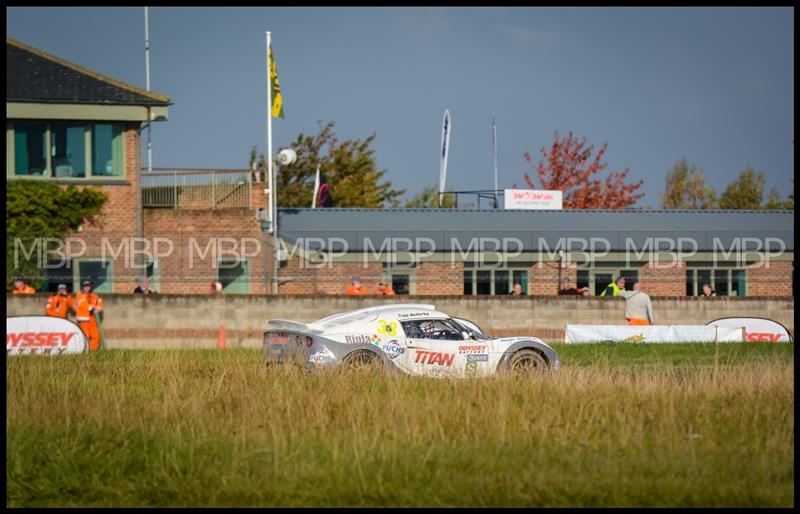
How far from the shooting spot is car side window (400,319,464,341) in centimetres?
1631

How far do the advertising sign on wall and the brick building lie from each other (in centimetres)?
496

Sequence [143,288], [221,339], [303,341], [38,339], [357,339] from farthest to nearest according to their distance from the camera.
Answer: [143,288]
[221,339]
[38,339]
[357,339]
[303,341]

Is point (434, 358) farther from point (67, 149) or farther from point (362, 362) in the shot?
point (67, 149)

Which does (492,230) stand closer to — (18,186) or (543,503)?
(18,186)

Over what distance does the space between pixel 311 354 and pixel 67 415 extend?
4524 mm

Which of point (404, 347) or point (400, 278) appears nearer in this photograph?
point (404, 347)

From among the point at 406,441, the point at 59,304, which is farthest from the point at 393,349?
the point at 59,304

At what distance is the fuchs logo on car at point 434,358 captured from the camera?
52.5 feet

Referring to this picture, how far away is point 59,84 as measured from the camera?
31.4m

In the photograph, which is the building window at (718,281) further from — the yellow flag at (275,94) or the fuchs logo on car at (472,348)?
the fuchs logo on car at (472,348)

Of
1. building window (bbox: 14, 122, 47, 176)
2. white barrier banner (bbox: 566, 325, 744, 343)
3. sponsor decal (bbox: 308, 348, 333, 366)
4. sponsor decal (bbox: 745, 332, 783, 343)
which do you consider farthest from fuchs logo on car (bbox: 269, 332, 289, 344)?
building window (bbox: 14, 122, 47, 176)

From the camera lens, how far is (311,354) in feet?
51.0

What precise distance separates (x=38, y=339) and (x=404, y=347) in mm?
8738

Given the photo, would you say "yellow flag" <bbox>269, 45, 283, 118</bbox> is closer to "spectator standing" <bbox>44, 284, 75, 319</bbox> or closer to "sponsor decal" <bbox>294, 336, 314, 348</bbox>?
"spectator standing" <bbox>44, 284, 75, 319</bbox>
